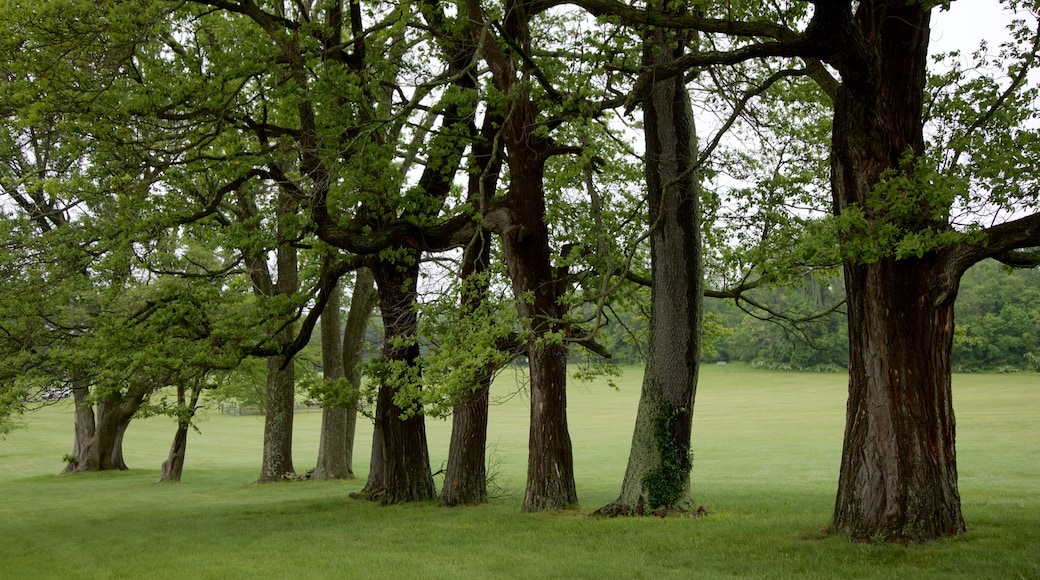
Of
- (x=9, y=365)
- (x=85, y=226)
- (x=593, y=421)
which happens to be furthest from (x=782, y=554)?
(x=593, y=421)

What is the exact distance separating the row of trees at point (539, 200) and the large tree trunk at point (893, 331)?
1.3 inches

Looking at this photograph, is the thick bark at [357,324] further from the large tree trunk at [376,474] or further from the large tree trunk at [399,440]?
the large tree trunk at [399,440]

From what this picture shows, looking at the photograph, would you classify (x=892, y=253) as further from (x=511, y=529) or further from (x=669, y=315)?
(x=511, y=529)

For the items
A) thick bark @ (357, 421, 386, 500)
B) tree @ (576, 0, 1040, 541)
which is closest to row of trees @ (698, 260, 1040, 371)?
thick bark @ (357, 421, 386, 500)

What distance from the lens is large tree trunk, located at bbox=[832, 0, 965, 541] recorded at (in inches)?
405

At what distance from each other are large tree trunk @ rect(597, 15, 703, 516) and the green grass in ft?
3.23

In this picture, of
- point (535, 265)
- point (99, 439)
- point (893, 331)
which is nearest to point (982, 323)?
point (99, 439)

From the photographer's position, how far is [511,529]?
13.3 m

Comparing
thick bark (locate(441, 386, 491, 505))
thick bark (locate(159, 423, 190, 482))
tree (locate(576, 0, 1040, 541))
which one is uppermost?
tree (locate(576, 0, 1040, 541))

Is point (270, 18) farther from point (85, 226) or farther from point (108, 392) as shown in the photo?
point (108, 392)

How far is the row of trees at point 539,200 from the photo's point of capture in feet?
34.0

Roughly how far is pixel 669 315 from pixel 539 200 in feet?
11.5

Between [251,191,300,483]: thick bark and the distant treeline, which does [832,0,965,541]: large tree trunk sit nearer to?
[251,191,300,483]: thick bark

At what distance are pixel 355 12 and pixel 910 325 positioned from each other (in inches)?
486
